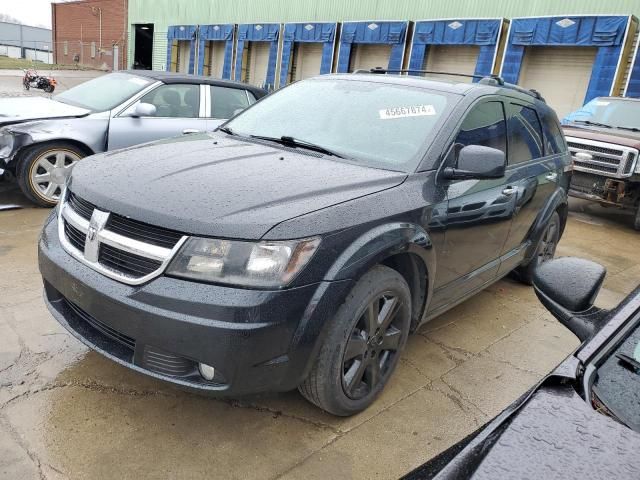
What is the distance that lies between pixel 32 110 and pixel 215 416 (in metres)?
4.60

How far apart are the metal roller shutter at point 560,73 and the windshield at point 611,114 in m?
6.59

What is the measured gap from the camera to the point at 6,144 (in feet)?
17.0

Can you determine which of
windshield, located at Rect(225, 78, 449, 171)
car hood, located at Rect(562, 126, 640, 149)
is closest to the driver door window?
windshield, located at Rect(225, 78, 449, 171)

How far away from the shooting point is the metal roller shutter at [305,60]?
22781 millimetres

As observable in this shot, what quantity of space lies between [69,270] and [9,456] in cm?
80

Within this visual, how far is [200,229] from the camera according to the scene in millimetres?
2047

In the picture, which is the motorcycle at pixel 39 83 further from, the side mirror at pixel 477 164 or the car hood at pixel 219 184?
the side mirror at pixel 477 164

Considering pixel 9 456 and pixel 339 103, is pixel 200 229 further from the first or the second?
pixel 339 103

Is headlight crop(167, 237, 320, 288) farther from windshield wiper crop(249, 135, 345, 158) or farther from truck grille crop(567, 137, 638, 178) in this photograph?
truck grille crop(567, 137, 638, 178)

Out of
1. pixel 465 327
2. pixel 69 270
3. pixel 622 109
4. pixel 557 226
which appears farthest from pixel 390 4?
pixel 69 270

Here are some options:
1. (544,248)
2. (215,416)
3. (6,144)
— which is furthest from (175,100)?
(215,416)

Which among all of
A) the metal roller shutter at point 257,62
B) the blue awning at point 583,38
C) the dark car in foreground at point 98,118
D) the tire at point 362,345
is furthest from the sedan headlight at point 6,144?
the metal roller shutter at point 257,62

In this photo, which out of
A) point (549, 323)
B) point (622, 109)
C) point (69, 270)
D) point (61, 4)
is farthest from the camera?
point (61, 4)

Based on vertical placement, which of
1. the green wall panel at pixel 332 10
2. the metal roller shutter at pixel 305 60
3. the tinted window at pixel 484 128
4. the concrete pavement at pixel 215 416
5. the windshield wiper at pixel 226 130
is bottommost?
the concrete pavement at pixel 215 416
